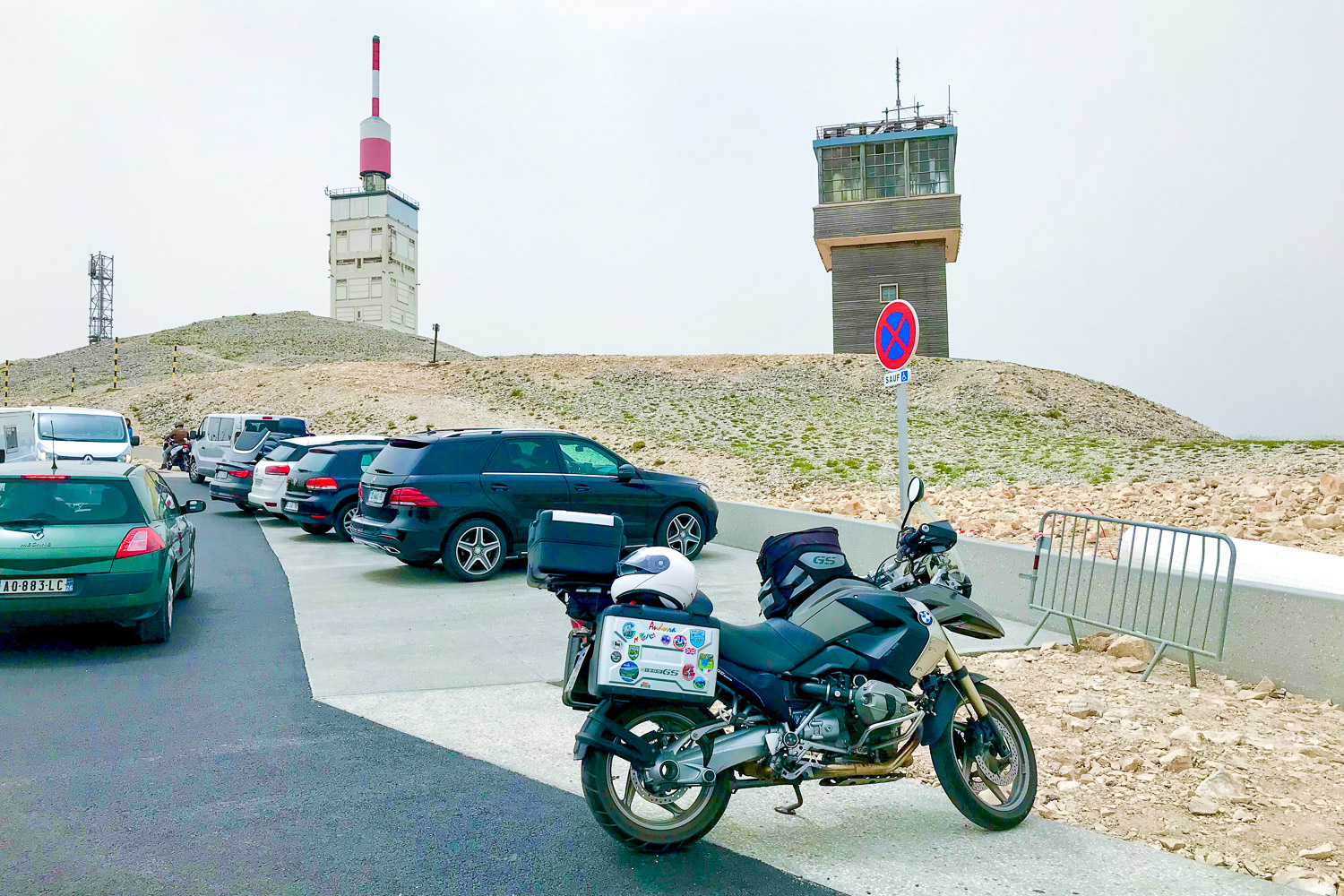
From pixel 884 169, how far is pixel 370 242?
76.2 m

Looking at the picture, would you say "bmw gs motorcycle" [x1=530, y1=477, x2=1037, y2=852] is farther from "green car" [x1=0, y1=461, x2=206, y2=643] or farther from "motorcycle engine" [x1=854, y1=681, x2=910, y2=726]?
"green car" [x1=0, y1=461, x2=206, y2=643]

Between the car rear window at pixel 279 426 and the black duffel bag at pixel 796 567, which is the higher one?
the car rear window at pixel 279 426

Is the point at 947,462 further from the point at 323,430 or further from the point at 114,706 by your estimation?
the point at 323,430

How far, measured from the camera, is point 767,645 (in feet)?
12.9

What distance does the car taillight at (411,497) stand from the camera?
1043 centimetres

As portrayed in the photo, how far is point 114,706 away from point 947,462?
2469cm

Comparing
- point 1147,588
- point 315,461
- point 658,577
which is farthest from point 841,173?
point 658,577

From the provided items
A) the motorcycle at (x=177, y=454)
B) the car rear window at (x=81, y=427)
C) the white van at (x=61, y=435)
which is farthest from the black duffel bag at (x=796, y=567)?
the motorcycle at (x=177, y=454)

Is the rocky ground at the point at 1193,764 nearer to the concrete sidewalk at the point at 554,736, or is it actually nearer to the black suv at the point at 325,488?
the concrete sidewalk at the point at 554,736

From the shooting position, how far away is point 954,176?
45.2 m

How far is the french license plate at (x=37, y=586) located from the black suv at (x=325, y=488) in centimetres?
710

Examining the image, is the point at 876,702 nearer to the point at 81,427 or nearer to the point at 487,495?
the point at 487,495

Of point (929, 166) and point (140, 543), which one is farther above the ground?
point (929, 166)

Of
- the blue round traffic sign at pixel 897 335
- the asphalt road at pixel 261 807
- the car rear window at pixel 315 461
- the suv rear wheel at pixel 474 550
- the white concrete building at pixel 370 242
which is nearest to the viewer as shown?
the asphalt road at pixel 261 807
